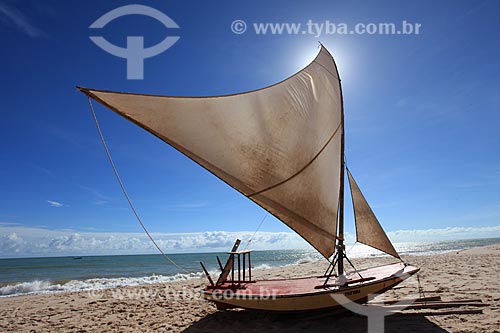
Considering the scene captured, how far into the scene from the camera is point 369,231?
878 centimetres

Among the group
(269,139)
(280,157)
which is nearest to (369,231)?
(280,157)

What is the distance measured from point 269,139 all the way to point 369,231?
461 cm

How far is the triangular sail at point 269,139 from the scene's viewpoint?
589 centimetres

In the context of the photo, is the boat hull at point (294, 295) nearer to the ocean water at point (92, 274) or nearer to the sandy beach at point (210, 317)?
the sandy beach at point (210, 317)

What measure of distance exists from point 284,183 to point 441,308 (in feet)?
16.3

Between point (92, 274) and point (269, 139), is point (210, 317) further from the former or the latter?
point (92, 274)

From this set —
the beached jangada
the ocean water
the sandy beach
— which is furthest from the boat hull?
the ocean water

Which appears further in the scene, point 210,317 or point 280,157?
point 210,317

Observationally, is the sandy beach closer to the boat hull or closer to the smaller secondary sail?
the boat hull

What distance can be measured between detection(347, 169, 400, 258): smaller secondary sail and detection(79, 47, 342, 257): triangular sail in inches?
64.6

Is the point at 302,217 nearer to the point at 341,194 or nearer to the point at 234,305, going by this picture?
the point at 341,194

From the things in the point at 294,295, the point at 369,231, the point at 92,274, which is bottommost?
the point at 92,274

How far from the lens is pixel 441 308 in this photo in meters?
6.91

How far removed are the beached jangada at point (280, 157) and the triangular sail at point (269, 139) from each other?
22mm
